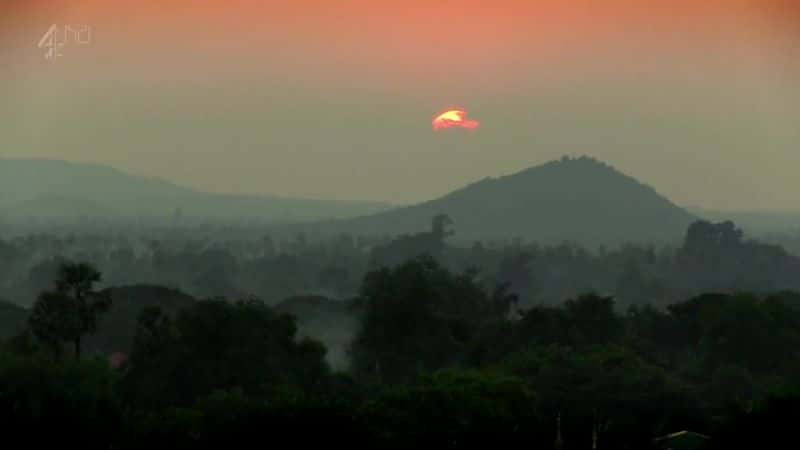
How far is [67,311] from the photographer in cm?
3666

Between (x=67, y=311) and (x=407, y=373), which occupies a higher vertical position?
(x=67, y=311)

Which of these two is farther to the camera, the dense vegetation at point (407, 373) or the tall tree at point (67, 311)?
the tall tree at point (67, 311)

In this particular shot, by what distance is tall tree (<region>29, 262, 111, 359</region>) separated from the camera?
36500 mm

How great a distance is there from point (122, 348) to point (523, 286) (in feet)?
211

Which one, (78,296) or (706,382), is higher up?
(78,296)

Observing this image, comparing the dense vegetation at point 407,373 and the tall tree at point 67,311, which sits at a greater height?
the tall tree at point 67,311

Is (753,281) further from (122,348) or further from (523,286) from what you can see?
(122,348)

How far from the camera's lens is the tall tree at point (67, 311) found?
120ft

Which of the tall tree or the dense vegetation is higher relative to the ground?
the tall tree

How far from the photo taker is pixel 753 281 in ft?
408

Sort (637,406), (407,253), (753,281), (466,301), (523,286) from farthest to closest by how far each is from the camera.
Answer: (407,253)
(753,281)
(523,286)
(466,301)
(637,406)

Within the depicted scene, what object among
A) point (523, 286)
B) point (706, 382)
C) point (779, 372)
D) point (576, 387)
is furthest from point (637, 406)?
point (523, 286)

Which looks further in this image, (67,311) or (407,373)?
(407,373)

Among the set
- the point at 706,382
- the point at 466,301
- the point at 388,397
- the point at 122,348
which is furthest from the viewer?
the point at 466,301
